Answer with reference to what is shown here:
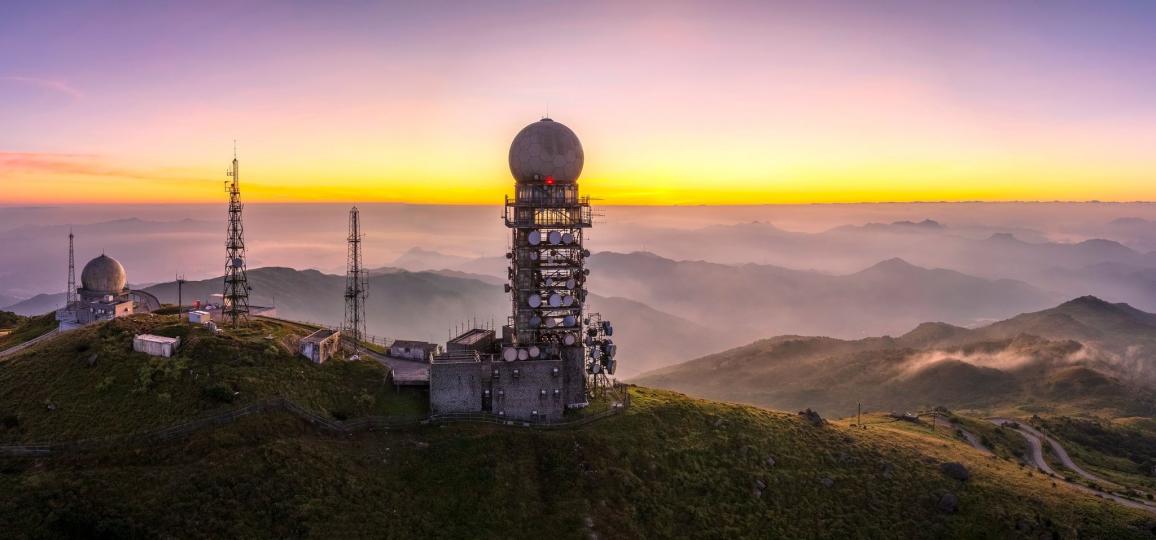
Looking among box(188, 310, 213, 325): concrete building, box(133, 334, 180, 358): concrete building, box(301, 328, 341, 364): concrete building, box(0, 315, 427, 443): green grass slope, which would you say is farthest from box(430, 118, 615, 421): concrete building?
box(188, 310, 213, 325): concrete building

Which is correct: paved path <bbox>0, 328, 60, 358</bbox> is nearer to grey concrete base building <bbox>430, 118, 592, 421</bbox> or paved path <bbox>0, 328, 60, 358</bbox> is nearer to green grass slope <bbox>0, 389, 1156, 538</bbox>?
green grass slope <bbox>0, 389, 1156, 538</bbox>

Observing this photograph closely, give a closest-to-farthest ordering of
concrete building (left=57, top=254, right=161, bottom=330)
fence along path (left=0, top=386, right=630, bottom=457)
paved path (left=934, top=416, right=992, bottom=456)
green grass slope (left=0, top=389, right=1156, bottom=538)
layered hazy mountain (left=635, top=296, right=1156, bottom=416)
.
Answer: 1. green grass slope (left=0, top=389, right=1156, bottom=538)
2. fence along path (left=0, top=386, right=630, bottom=457)
3. concrete building (left=57, top=254, right=161, bottom=330)
4. paved path (left=934, top=416, right=992, bottom=456)
5. layered hazy mountain (left=635, top=296, right=1156, bottom=416)

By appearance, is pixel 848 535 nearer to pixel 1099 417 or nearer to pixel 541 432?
pixel 541 432

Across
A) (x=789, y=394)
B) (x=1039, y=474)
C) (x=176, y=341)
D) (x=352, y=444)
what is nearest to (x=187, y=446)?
(x=352, y=444)

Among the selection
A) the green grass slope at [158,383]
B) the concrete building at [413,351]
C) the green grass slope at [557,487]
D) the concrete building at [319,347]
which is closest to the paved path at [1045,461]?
the green grass slope at [557,487]

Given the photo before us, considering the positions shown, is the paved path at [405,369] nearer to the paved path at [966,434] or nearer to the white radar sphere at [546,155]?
the white radar sphere at [546,155]

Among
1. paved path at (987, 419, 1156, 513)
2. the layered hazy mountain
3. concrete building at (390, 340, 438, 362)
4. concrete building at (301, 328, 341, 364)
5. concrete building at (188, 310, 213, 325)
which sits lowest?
the layered hazy mountain
